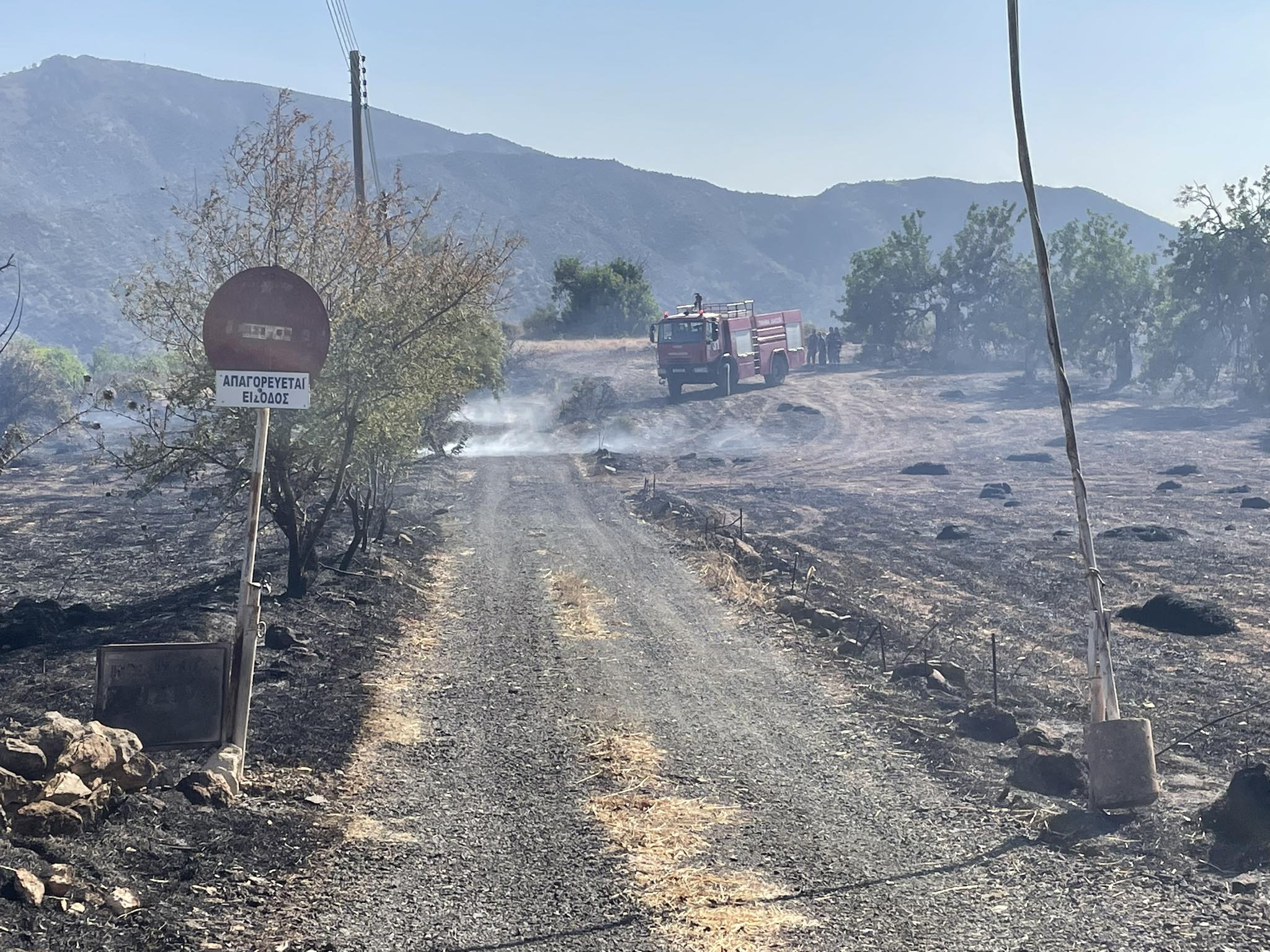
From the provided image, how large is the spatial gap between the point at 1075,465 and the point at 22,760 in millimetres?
6739

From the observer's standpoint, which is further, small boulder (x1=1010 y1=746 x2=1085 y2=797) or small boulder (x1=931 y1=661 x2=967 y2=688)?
small boulder (x1=931 y1=661 x2=967 y2=688)

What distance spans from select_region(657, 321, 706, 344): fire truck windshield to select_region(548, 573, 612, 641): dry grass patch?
37.4 m

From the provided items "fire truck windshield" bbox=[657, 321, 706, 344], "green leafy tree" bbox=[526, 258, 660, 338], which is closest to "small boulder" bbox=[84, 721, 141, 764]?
"fire truck windshield" bbox=[657, 321, 706, 344]

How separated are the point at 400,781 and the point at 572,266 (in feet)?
268

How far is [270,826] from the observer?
7.26m

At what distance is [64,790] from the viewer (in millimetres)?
6734

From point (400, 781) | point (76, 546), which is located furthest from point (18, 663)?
point (76, 546)

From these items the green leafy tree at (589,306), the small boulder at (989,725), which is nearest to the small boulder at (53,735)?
the small boulder at (989,725)

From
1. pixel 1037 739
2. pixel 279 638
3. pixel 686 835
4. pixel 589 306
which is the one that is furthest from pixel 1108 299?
pixel 686 835

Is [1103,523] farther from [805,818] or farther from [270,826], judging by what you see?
[270,826]

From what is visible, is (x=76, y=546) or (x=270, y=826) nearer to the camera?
(x=270, y=826)

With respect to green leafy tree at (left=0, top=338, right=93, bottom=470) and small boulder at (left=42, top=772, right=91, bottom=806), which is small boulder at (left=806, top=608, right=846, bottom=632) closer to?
small boulder at (left=42, top=772, right=91, bottom=806)

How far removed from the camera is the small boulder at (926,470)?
137ft

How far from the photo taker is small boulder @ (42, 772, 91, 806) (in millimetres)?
6676
